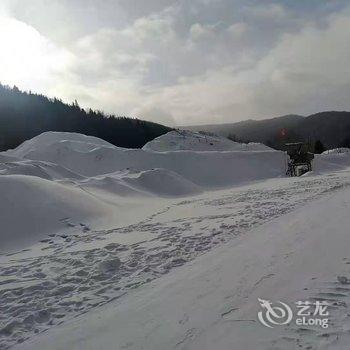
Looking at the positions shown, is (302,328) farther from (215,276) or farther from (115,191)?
(115,191)

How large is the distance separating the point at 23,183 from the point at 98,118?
3556 inches

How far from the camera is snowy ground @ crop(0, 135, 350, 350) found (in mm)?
4398

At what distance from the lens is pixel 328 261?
6.35 m

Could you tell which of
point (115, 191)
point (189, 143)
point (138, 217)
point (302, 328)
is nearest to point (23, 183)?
point (138, 217)

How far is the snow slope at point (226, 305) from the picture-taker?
4094 mm

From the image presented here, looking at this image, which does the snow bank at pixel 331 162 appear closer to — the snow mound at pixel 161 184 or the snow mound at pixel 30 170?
the snow mound at pixel 161 184

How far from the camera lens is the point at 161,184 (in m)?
26.9

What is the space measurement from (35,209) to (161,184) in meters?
14.3
